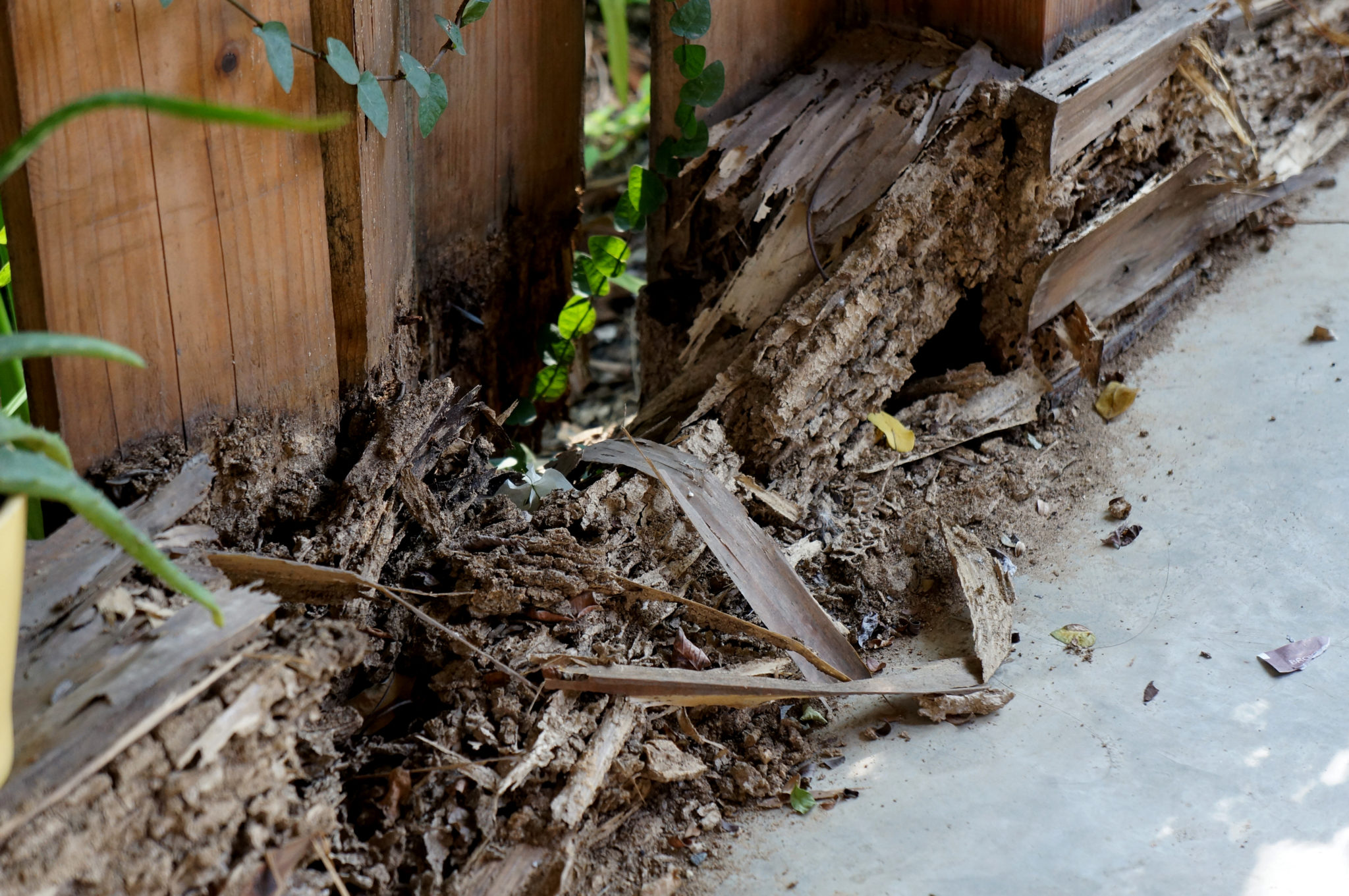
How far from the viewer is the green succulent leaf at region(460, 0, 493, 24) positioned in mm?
2008

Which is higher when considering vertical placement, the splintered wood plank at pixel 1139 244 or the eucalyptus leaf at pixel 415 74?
the eucalyptus leaf at pixel 415 74

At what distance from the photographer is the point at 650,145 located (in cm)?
252

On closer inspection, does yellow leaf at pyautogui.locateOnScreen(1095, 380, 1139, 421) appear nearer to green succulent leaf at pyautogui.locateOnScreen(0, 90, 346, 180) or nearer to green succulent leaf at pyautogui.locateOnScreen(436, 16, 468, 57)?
green succulent leaf at pyautogui.locateOnScreen(436, 16, 468, 57)

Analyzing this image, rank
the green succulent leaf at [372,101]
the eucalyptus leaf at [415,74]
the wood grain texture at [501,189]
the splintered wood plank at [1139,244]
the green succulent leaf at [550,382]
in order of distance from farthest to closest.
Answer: the green succulent leaf at [550,382]
the splintered wood plank at [1139,244]
the wood grain texture at [501,189]
the eucalyptus leaf at [415,74]
the green succulent leaf at [372,101]

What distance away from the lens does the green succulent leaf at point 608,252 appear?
8.23ft

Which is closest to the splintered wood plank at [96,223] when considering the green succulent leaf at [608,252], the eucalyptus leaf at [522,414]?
the eucalyptus leaf at [522,414]

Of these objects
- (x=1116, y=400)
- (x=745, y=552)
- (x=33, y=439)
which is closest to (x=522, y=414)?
(x=745, y=552)

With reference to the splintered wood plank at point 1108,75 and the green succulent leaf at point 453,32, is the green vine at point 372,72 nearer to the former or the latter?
the green succulent leaf at point 453,32

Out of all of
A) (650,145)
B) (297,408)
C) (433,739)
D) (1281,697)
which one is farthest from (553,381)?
(1281,697)

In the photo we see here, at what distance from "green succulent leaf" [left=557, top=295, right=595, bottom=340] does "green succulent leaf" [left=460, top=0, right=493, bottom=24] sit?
672 mm

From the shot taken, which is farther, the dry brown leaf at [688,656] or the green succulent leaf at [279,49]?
the dry brown leaf at [688,656]

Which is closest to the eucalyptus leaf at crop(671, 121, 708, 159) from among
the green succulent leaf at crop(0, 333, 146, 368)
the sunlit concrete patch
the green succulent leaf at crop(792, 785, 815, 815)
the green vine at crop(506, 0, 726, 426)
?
the green vine at crop(506, 0, 726, 426)

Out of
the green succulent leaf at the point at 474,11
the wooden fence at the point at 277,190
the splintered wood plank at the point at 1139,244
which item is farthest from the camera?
the splintered wood plank at the point at 1139,244

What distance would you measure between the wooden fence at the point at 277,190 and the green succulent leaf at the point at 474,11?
0.10 m
